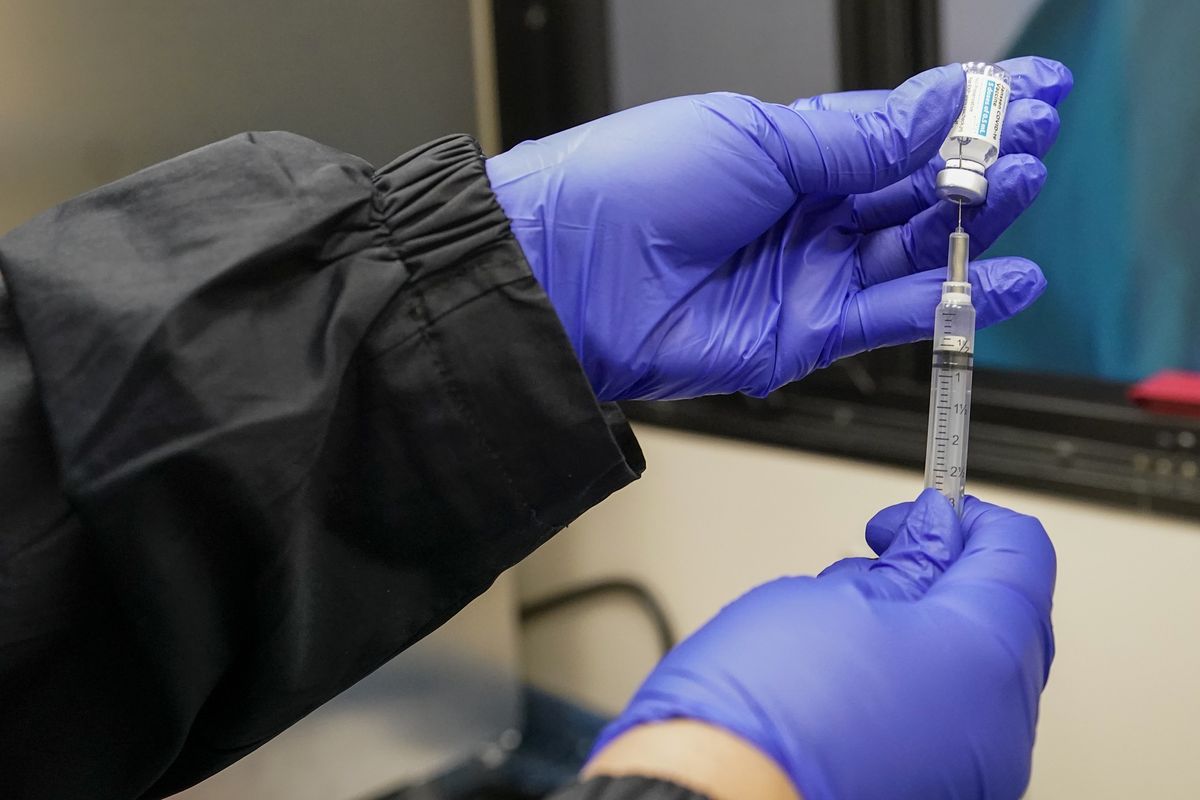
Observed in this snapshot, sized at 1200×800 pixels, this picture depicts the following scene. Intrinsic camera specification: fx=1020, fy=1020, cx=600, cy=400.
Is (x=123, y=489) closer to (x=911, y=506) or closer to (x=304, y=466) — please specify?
(x=304, y=466)

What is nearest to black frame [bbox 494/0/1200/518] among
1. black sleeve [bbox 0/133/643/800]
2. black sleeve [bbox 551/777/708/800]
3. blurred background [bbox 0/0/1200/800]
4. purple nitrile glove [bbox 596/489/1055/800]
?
blurred background [bbox 0/0/1200/800]

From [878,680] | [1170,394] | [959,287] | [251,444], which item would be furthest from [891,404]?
[251,444]

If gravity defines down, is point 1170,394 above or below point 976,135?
below

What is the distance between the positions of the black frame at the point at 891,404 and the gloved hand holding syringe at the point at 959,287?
18.9 inches

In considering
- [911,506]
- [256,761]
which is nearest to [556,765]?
[256,761]

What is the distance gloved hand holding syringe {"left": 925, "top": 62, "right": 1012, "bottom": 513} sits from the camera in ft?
2.21

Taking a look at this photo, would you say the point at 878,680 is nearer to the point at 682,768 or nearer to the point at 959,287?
the point at 682,768

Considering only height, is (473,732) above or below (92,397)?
below

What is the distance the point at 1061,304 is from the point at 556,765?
103cm

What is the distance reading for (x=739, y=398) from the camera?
4.72 feet

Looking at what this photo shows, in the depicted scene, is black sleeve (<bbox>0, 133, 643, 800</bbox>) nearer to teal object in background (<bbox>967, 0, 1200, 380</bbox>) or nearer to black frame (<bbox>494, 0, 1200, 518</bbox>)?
black frame (<bbox>494, 0, 1200, 518</bbox>)

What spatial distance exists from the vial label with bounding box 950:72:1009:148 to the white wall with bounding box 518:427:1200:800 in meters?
0.57

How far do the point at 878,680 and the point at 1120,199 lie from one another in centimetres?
90

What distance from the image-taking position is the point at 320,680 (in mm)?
574
